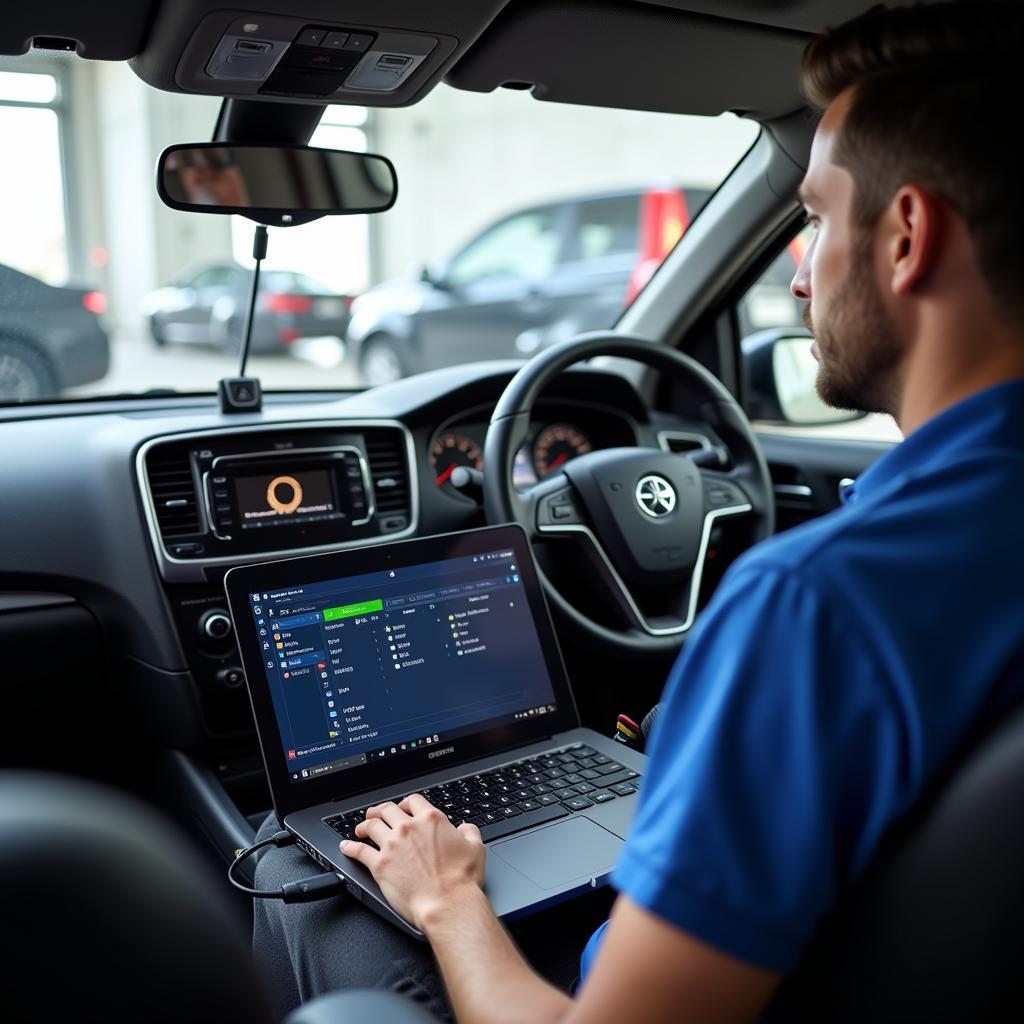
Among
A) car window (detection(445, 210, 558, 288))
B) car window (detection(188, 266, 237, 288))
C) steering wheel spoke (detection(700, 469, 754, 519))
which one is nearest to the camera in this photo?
steering wheel spoke (detection(700, 469, 754, 519))

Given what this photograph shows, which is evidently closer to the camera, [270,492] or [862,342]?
[862,342]

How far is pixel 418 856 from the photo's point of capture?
1538mm

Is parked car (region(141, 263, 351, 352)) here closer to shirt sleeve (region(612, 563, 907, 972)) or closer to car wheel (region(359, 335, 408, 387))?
car wheel (region(359, 335, 408, 387))

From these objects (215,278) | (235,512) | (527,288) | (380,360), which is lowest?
(235,512)

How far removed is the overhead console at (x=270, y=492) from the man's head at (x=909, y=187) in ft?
5.36

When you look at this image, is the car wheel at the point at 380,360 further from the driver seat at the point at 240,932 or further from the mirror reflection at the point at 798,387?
the driver seat at the point at 240,932

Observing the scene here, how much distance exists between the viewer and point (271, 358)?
1074 centimetres

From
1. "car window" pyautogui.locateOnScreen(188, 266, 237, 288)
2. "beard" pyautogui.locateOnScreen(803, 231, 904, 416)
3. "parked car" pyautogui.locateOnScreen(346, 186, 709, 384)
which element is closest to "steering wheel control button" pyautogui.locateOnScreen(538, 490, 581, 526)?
"beard" pyautogui.locateOnScreen(803, 231, 904, 416)

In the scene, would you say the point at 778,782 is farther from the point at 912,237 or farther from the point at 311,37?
the point at 311,37

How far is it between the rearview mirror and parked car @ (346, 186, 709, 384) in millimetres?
5429

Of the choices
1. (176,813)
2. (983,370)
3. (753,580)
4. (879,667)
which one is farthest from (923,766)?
(176,813)

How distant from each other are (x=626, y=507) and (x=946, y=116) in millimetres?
1568

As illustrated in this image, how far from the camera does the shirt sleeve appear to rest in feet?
2.92

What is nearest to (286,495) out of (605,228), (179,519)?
(179,519)
